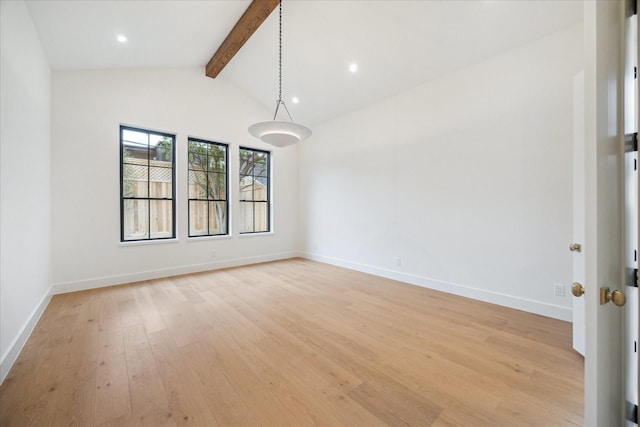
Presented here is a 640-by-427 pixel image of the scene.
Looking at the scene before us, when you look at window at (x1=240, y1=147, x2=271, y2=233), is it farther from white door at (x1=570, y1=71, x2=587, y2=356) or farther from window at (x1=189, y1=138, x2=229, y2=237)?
white door at (x1=570, y1=71, x2=587, y2=356)

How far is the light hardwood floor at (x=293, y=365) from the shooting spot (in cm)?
146

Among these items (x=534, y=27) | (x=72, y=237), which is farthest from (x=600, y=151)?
(x=72, y=237)

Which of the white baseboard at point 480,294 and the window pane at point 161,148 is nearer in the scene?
the white baseboard at point 480,294

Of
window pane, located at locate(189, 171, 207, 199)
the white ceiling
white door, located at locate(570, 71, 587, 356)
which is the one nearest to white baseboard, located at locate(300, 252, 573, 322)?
white door, located at locate(570, 71, 587, 356)

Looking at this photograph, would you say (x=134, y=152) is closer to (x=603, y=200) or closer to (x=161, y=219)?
(x=161, y=219)

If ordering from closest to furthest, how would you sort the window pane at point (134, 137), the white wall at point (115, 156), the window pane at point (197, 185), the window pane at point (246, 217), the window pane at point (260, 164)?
the white wall at point (115, 156) → the window pane at point (134, 137) → the window pane at point (197, 185) → the window pane at point (246, 217) → the window pane at point (260, 164)

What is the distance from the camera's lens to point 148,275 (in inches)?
167

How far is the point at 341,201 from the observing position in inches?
204

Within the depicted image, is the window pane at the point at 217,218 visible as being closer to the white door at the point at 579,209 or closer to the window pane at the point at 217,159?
the window pane at the point at 217,159

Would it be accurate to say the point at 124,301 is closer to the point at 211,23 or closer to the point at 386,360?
the point at 386,360

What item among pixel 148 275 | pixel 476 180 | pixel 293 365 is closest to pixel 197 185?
pixel 148 275

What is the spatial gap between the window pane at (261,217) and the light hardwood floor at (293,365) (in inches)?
103

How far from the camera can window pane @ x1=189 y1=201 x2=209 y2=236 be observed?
4.83 meters

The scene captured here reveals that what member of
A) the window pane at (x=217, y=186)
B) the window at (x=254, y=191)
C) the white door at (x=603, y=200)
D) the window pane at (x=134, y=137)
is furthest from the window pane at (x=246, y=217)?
the white door at (x=603, y=200)
